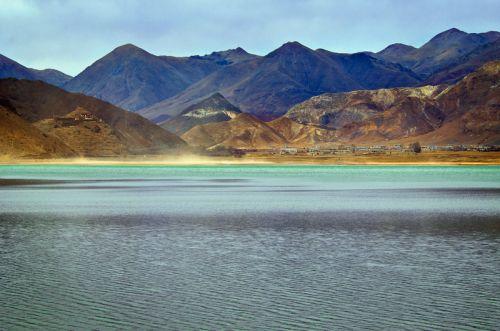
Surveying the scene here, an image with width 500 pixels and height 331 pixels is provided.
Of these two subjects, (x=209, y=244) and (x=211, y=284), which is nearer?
(x=211, y=284)

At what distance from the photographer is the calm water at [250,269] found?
2405 cm

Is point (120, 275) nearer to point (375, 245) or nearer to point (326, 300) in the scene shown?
point (326, 300)

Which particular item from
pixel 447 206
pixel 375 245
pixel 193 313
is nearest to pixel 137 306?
pixel 193 313

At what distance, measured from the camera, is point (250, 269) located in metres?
32.9

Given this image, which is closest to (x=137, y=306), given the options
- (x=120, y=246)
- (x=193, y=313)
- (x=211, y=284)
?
(x=193, y=313)

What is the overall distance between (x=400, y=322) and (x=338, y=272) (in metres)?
8.96

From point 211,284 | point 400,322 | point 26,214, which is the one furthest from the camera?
point 26,214

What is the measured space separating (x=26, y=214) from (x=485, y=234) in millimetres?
38473

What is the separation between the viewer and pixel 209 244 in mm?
41500

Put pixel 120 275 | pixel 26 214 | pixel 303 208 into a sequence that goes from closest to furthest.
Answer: pixel 120 275, pixel 26 214, pixel 303 208

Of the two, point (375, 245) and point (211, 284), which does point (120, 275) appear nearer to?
point (211, 284)

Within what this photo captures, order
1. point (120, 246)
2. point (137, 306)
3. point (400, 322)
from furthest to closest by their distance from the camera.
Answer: point (120, 246)
point (137, 306)
point (400, 322)

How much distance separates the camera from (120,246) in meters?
40.8

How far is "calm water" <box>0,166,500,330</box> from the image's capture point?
78.9 feet
